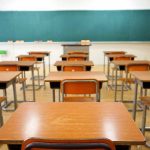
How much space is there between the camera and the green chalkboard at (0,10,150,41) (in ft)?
27.7

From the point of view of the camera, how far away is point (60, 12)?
8.51m

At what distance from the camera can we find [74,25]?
8.59 m

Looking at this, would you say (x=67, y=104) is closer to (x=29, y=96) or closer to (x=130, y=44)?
(x=29, y=96)

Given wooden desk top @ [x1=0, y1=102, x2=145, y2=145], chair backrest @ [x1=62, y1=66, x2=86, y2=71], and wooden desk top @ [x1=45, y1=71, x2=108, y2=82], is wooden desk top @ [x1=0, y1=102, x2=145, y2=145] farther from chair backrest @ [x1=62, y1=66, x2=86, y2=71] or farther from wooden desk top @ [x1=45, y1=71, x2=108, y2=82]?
chair backrest @ [x1=62, y1=66, x2=86, y2=71]

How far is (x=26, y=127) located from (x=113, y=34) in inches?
301

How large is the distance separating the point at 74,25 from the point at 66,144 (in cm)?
789

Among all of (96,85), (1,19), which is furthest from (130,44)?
(96,85)

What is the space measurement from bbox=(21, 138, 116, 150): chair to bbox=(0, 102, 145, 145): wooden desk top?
0.78 ft

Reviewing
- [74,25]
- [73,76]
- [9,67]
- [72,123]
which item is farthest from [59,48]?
[72,123]
